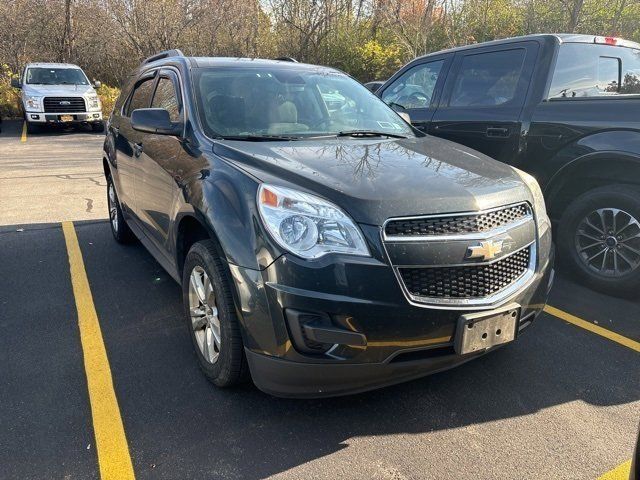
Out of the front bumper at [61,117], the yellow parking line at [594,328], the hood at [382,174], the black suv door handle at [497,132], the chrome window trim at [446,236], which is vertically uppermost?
the black suv door handle at [497,132]

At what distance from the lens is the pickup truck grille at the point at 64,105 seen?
1475 centimetres

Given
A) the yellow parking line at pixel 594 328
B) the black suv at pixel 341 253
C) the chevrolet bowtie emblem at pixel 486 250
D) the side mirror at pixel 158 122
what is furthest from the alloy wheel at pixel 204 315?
the yellow parking line at pixel 594 328

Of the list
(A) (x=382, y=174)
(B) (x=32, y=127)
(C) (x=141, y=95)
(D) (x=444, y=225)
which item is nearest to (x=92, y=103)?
(B) (x=32, y=127)

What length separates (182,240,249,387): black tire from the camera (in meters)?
2.56

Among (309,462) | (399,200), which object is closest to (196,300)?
A: (309,462)

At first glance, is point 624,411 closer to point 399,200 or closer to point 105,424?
point 399,200

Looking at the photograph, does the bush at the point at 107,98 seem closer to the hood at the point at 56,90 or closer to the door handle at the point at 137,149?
the hood at the point at 56,90

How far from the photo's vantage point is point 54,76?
1574cm

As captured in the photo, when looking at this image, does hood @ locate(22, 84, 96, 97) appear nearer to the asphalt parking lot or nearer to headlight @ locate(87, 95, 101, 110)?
headlight @ locate(87, 95, 101, 110)

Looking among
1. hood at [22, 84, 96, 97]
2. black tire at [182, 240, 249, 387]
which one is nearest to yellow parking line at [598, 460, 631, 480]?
black tire at [182, 240, 249, 387]

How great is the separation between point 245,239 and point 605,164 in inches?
119

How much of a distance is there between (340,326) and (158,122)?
6.33 feet

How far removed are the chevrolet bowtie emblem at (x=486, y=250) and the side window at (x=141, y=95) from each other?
10.3 feet

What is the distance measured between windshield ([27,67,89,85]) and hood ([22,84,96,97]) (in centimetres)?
42
